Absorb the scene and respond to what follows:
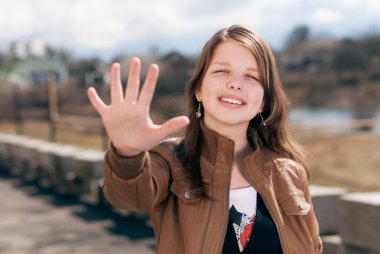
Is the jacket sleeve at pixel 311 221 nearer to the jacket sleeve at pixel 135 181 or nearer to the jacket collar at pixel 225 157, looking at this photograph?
the jacket collar at pixel 225 157

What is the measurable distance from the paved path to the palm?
3850mm

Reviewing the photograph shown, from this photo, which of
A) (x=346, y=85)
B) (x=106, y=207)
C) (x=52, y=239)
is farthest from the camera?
(x=346, y=85)

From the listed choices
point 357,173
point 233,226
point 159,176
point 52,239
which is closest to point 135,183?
point 159,176

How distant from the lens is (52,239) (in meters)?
6.41

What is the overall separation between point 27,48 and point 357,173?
55.7ft


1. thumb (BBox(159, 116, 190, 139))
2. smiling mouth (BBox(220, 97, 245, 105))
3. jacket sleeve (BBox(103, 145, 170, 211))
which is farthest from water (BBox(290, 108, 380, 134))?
thumb (BBox(159, 116, 190, 139))

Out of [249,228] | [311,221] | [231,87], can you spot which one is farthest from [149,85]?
[311,221]

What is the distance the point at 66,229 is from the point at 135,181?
5043 mm

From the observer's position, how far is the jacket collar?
2.31 metres

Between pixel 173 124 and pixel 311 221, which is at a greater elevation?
pixel 173 124

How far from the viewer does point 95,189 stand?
8438 mm

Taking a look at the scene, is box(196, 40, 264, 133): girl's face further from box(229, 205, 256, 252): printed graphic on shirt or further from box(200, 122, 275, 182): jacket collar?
box(229, 205, 256, 252): printed graphic on shirt

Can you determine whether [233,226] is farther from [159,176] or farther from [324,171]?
[324,171]

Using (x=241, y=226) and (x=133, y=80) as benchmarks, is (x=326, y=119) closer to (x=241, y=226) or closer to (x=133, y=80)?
(x=241, y=226)
